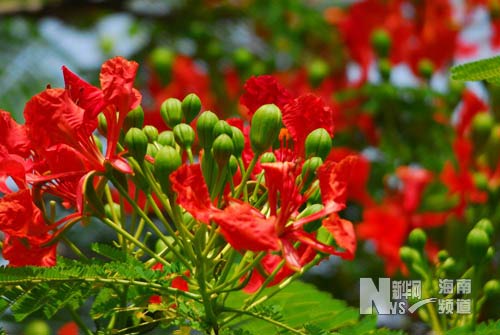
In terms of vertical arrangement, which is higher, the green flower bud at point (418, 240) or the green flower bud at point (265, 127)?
the green flower bud at point (265, 127)

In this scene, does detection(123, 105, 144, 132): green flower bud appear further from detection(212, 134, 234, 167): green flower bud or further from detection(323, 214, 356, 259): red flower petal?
detection(323, 214, 356, 259): red flower petal

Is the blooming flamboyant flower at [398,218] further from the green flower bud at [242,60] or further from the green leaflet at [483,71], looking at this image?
the green leaflet at [483,71]

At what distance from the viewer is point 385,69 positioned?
11.1 ft

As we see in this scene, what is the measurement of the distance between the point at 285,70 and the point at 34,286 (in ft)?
9.73

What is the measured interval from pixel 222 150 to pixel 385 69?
2124 millimetres

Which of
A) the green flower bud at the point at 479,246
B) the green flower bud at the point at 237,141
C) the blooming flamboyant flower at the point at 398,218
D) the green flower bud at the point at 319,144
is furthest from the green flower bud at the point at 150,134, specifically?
the blooming flamboyant flower at the point at 398,218

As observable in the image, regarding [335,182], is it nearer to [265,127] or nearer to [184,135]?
[265,127]

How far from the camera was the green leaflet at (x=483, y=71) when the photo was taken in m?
1.32

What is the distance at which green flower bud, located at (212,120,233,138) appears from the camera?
1.39m

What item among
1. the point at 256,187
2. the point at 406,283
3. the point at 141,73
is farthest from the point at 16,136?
the point at 141,73

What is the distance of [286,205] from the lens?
51.5 inches

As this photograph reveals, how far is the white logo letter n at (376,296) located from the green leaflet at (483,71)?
45cm

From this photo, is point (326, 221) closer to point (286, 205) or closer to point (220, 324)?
point (286, 205)

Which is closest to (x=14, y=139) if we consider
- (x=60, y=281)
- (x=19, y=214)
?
(x=19, y=214)
